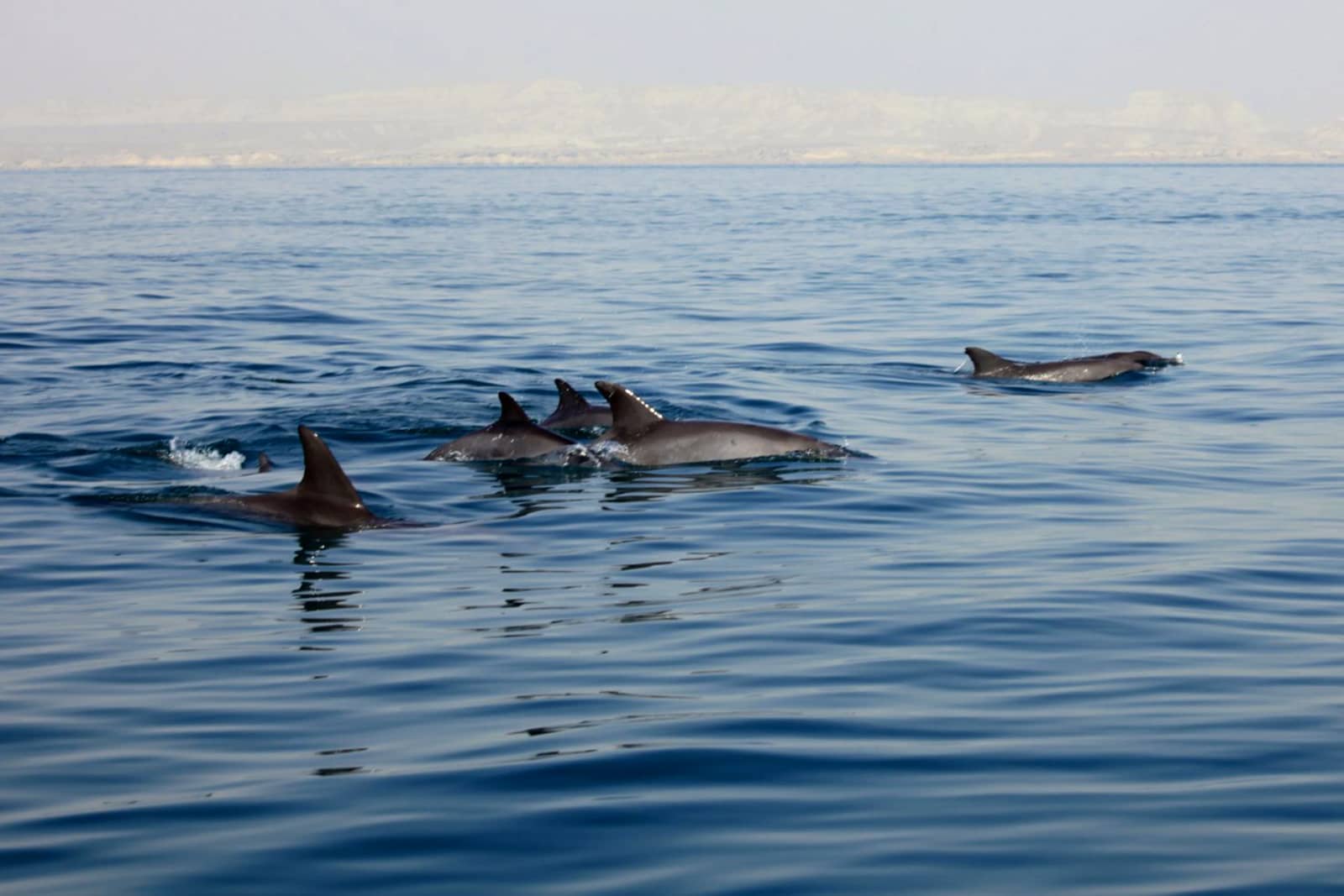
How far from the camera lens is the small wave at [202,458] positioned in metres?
16.3

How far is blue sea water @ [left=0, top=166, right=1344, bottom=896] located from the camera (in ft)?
21.1

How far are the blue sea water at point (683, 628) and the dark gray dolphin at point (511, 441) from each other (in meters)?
0.21

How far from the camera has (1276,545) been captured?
12.4m

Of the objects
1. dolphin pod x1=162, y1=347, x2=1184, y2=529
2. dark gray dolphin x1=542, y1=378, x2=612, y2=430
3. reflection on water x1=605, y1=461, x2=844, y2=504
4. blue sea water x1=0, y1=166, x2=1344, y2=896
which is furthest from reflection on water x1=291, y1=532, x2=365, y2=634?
dark gray dolphin x1=542, y1=378, x2=612, y2=430

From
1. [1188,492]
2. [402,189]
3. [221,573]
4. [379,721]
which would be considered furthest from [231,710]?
[402,189]

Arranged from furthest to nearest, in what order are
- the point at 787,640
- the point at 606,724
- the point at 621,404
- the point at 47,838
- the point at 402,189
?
the point at 402,189 < the point at 621,404 < the point at 787,640 < the point at 606,724 < the point at 47,838

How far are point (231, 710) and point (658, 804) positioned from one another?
2.58m

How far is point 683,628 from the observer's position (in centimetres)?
996

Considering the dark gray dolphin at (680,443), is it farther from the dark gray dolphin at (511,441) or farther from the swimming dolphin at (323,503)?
the swimming dolphin at (323,503)

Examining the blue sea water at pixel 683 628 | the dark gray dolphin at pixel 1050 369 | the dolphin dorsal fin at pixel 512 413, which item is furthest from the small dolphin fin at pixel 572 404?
the dark gray dolphin at pixel 1050 369

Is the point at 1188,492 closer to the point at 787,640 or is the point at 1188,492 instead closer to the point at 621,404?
the point at 621,404

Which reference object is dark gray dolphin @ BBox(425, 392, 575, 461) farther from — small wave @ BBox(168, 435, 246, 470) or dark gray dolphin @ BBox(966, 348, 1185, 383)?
dark gray dolphin @ BBox(966, 348, 1185, 383)

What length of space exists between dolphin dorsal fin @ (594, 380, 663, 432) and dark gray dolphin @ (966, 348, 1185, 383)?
7.68 meters

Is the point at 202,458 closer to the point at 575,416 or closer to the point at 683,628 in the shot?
the point at 575,416
